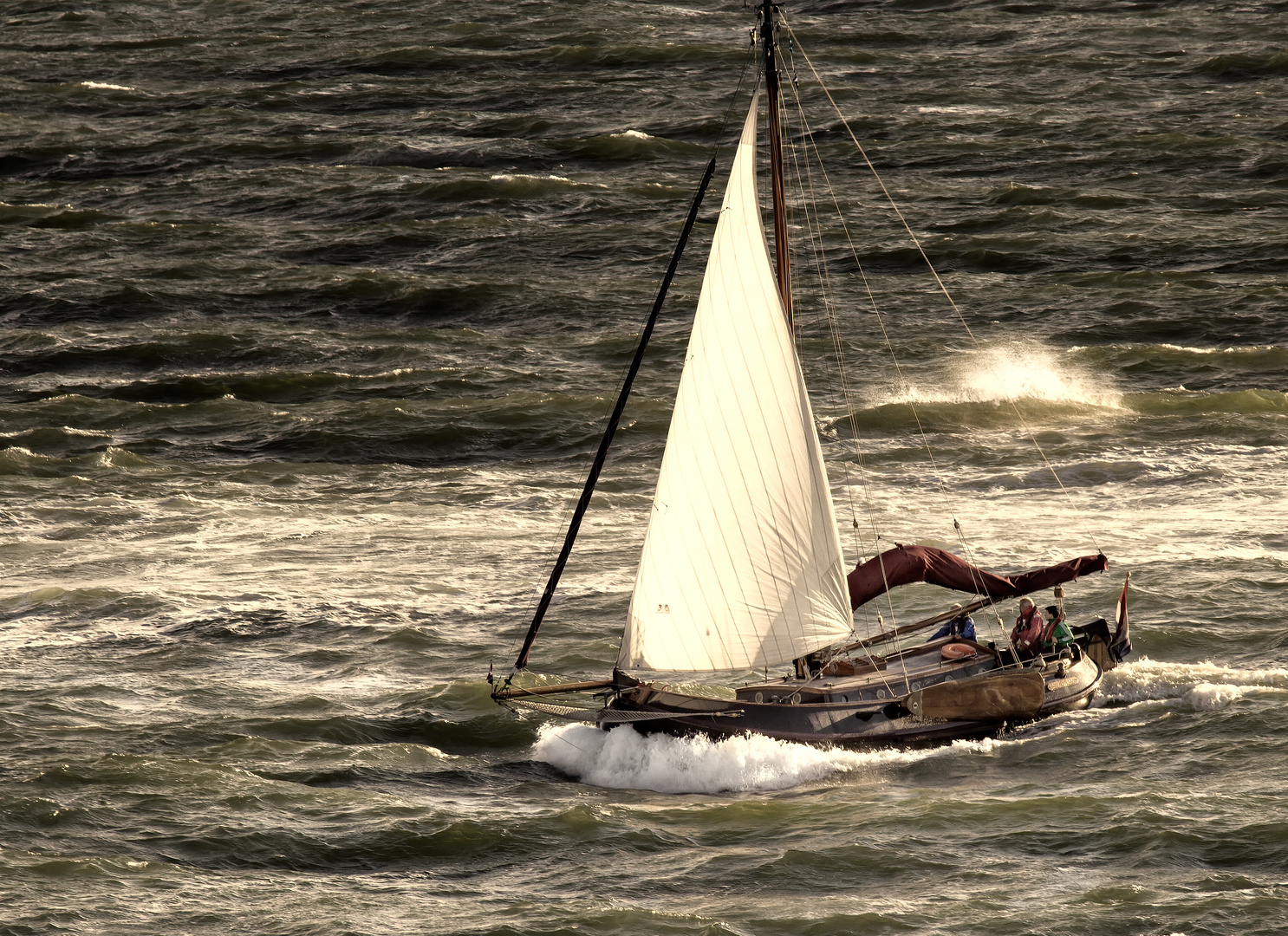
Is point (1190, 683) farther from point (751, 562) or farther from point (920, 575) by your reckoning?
point (751, 562)

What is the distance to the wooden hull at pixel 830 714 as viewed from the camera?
81.8 ft

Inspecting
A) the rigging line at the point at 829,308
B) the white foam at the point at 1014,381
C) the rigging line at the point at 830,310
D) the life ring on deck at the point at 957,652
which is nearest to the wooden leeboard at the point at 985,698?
the life ring on deck at the point at 957,652

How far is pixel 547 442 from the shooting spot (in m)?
45.4

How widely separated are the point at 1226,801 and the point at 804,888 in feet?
20.5

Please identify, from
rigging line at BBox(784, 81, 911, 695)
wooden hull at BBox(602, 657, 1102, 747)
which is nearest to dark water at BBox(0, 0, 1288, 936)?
wooden hull at BBox(602, 657, 1102, 747)

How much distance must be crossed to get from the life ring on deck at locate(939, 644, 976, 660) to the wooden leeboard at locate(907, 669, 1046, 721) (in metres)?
0.81

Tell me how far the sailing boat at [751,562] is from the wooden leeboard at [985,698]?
0.02 metres

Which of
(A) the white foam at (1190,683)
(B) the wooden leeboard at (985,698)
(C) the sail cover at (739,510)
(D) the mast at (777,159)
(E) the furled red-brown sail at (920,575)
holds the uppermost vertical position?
(D) the mast at (777,159)

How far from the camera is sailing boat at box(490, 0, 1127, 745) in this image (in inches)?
966

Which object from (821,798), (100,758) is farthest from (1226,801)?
(100,758)

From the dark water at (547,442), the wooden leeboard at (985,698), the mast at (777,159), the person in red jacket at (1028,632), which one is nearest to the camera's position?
the dark water at (547,442)

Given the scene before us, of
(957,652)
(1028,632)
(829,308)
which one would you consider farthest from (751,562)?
(829,308)

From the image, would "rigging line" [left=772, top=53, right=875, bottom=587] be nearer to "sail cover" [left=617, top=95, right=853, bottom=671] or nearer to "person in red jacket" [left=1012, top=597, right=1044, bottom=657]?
"person in red jacket" [left=1012, top=597, right=1044, bottom=657]

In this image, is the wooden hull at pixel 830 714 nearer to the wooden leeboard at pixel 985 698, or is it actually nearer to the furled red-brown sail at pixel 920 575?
the wooden leeboard at pixel 985 698
